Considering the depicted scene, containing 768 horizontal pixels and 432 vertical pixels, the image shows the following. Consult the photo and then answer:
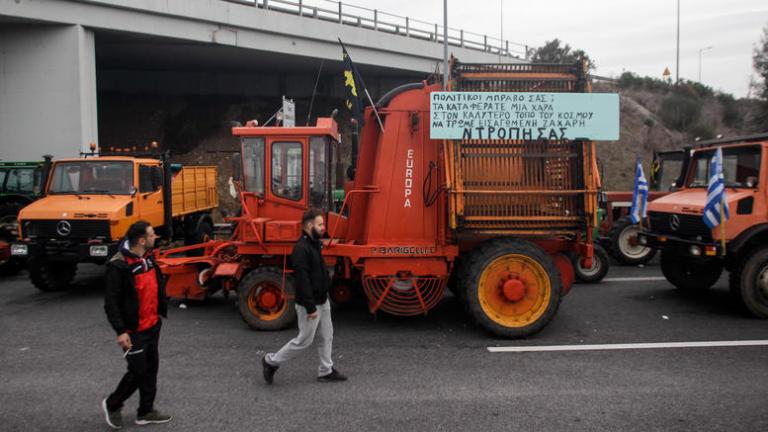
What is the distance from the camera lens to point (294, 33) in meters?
21.6

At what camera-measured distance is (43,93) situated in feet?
51.1

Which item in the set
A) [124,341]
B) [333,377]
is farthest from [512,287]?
[124,341]

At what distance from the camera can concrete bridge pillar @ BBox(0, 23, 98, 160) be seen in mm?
15438

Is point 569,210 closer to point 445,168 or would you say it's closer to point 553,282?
point 553,282

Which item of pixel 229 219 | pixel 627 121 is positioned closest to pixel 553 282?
pixel 229 219

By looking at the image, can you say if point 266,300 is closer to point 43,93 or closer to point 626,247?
point 626,247

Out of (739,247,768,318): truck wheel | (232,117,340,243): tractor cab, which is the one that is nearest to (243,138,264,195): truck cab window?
(232,117,340,243): tractor cab

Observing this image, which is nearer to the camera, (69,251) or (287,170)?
(287,170)

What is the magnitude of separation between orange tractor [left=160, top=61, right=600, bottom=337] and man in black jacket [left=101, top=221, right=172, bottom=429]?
2.68 metres

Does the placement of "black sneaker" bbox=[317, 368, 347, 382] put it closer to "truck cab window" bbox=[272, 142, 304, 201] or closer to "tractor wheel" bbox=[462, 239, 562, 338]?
"tractor wheel" bbox=[462, 239, 562, 338]

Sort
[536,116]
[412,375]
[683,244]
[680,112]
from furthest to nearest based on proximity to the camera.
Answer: [680,112] < [683,244] < [536,116] < [412,375]

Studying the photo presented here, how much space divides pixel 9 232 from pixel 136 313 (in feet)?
27.6

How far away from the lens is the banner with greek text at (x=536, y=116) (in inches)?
257

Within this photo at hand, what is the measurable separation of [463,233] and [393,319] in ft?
5.74
